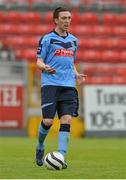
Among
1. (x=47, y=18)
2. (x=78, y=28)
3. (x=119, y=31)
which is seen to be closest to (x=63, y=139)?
(x=78, y=28)

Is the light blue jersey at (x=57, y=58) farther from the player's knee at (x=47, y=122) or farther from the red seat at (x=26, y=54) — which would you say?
the red seat at (x=26, y=54)

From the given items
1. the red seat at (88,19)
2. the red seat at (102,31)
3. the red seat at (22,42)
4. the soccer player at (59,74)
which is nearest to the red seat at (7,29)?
the red seat at (22,42)

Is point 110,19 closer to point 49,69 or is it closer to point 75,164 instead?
point 75,164

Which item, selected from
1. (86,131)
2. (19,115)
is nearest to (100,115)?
(86,131)

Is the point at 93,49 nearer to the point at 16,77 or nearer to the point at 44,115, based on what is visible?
the point at 16,77

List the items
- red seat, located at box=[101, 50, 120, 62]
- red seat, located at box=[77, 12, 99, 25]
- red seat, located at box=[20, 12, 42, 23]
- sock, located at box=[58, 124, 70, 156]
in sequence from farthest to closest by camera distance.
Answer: red seat, located at box=[77, 12, 99, 25] → red seat, located at box=[20, 12, 42, 23] → red seat, located at box=[101, 50, 120, 62] → sock, located at box=[58, 124, 70, 156]

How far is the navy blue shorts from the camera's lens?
9.42m

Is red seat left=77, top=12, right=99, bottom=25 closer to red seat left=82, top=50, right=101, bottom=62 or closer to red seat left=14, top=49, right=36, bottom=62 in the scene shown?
red seat left=82, top=50, right=101, bottom=62

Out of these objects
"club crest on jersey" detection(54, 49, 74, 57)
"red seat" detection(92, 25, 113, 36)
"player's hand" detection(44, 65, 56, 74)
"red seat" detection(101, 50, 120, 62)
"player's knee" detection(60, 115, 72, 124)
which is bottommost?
"red seat" detection(101, 50, 120, 62)

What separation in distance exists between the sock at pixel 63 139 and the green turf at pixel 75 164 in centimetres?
27

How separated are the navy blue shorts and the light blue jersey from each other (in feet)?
0.28

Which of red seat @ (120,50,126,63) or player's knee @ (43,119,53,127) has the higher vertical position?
player's knee @ (43,119,53,127)

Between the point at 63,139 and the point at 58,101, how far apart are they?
58 centimetres

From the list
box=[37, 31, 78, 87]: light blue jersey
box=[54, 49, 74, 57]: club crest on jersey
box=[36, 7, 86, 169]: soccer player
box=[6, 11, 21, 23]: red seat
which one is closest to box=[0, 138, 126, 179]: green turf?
box=[36, 7, 86, 169]: soccer player
